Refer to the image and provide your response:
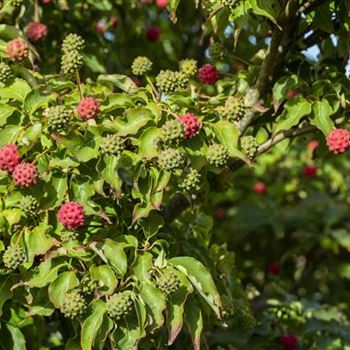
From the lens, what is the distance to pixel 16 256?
2619 millimetres

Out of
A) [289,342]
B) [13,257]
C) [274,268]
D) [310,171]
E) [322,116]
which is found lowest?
[274,268]

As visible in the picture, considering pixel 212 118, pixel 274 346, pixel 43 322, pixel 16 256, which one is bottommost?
pixel 274 346

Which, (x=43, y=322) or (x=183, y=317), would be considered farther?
(x=43, y=322)

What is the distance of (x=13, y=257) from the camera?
103 inches

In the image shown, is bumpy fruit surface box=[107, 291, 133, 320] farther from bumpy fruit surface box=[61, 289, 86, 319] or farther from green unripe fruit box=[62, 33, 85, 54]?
green unripe fruit box=[62, 33, 85, 54]

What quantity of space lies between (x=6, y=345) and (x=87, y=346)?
0.57m

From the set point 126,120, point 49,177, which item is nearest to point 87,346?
point 49,177

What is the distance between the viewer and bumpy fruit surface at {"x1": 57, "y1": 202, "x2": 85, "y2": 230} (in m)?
2.63

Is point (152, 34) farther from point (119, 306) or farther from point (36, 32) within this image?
point (119, 306)

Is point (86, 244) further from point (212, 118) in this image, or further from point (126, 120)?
point (212, 118)

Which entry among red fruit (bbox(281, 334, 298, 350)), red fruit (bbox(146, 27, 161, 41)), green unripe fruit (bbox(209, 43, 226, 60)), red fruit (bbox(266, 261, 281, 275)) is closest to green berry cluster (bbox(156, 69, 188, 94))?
green unripe fruit (bbox(209, 43, 226, 60))

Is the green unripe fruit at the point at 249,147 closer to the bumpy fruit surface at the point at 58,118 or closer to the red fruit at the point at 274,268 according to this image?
the bumpy fruit surface at the point at 58,118

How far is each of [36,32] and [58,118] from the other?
1089 mm

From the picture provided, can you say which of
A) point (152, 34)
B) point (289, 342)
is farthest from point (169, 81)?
point (152, 34)
